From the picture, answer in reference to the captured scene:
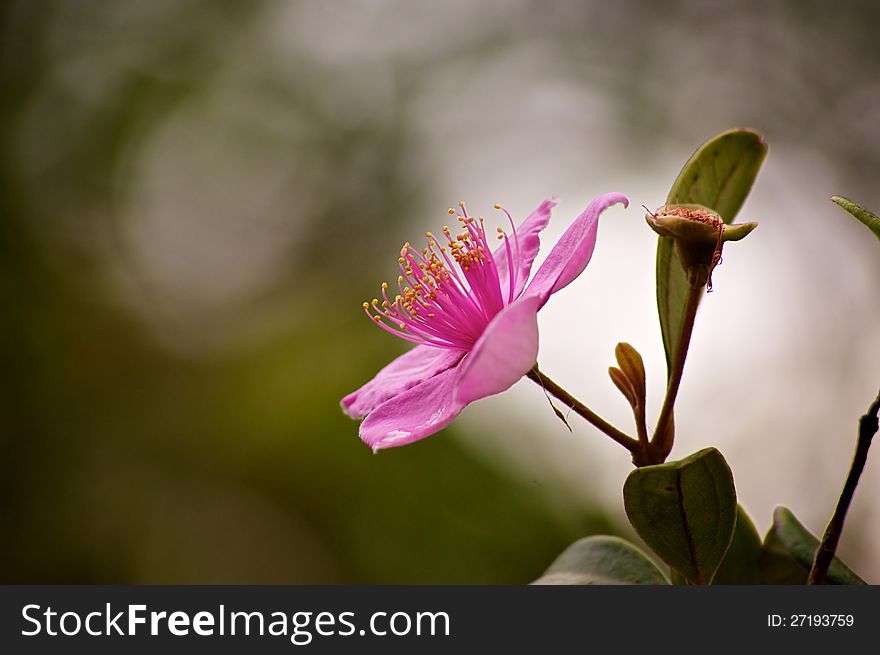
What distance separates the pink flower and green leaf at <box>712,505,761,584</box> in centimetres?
36

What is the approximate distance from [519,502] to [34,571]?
219cm

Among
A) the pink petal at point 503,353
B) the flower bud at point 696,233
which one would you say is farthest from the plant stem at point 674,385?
the pink petal at point 503,353

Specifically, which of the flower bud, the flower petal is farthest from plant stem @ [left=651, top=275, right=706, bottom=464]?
the flower petal

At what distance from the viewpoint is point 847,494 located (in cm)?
76

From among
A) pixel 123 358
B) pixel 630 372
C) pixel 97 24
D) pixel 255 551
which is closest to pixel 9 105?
pixel 97 24

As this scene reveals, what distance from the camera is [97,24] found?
5.43m

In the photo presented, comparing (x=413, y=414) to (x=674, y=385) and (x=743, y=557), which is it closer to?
(x=674, y=385)

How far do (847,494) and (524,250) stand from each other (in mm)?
553

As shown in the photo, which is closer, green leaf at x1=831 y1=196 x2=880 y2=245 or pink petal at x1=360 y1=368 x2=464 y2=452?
green leaf at x1=831 y1=196 x2=880 y2=245

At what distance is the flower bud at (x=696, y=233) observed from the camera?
2.82 feet

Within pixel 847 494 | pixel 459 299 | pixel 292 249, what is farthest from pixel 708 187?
pixel 292 249

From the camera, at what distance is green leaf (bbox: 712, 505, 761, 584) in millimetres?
1031

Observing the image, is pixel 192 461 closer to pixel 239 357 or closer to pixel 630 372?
pixel 239 357

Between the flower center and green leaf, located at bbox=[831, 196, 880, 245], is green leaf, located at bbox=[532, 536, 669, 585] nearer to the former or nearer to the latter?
the flower center
